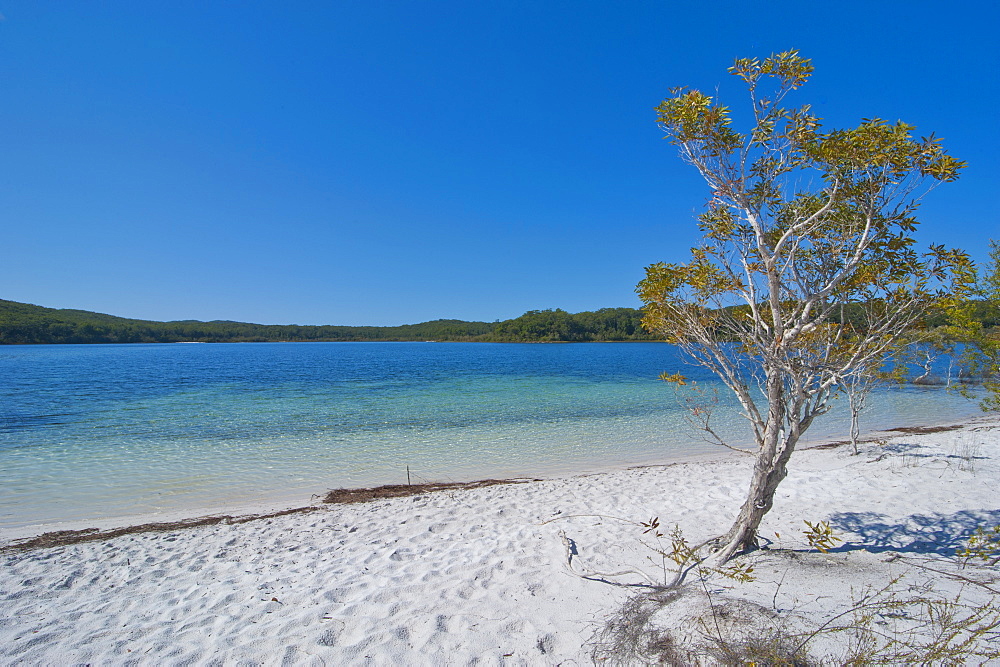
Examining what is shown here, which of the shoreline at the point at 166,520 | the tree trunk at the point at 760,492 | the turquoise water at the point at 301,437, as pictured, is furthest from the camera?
the turquoise water at the point at 301,437

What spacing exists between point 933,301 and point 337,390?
2695cm

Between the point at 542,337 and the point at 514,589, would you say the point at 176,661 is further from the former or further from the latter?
the point at 542,337

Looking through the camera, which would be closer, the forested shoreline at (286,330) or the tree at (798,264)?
the tree at (798,264)

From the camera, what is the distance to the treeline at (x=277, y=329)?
99.8 m

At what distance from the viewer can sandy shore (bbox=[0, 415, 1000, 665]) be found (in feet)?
11.7

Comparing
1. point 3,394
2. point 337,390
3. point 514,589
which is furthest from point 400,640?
point 3,394

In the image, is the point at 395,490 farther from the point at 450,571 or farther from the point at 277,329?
the point at 277,329

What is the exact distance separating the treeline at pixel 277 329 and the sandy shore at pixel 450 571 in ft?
209

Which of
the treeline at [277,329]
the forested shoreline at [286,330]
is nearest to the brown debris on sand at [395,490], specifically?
the treeline at [277,329]

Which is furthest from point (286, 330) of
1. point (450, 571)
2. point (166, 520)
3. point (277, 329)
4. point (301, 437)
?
point (450, 571)

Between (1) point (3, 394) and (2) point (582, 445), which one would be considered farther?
(1) point (3, 394)

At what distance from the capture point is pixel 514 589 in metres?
4.43

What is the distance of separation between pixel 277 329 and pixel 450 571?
177 m

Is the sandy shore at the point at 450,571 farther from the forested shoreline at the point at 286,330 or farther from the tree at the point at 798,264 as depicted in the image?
the forested shoreline at the point at 286,330
